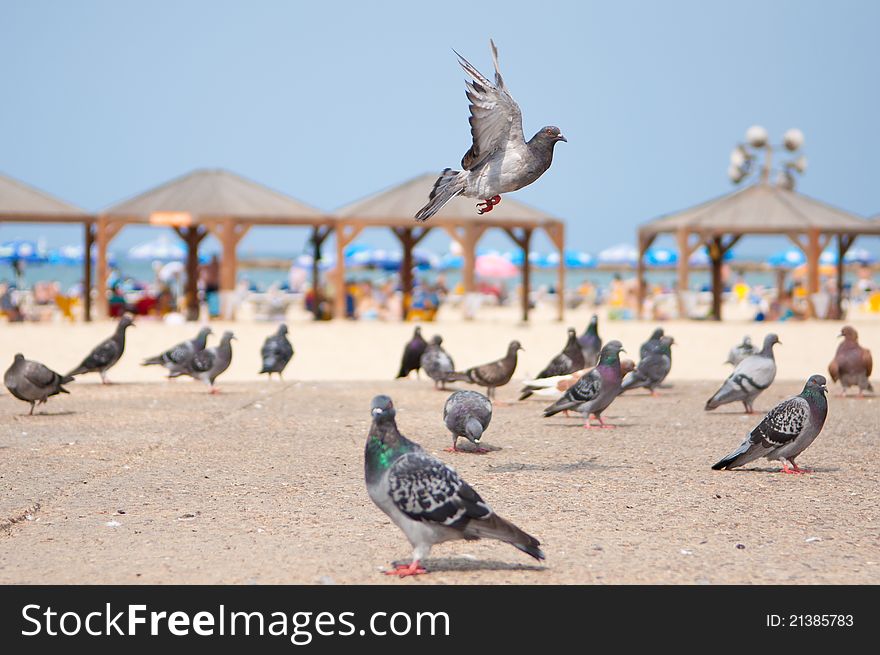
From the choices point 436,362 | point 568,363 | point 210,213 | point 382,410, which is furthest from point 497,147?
point 210,213

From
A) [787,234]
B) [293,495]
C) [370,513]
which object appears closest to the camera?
[370,513]

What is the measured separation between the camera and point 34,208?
101 ft

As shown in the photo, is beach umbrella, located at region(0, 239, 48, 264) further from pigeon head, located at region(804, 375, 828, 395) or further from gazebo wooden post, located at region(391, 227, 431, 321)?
pigeon head, located at region(804, 375, 828, 395)

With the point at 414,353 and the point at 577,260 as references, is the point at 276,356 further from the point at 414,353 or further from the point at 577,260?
the point at 577,260

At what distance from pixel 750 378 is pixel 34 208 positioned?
22.7m

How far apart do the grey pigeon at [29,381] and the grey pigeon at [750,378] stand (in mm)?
7203

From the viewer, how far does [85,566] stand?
6309 mm

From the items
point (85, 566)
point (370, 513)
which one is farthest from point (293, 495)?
point (85, 566)

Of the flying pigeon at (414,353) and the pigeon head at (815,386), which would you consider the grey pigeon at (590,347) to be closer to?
the flying pigeon at (414,353)

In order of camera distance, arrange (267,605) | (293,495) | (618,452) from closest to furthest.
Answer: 1. (267,605)
2. (293,495)
3. (618,452)

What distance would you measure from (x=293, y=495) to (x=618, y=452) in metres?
3.41

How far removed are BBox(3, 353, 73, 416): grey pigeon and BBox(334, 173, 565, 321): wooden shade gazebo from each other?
743 inches

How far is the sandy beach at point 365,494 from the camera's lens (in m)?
6.32

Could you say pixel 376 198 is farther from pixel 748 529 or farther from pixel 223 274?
pixel 748 529
